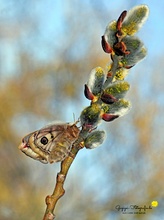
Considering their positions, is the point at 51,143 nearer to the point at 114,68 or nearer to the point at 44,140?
the point at 44,140

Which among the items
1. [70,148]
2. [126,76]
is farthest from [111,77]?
[70,148]

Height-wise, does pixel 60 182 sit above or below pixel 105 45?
below

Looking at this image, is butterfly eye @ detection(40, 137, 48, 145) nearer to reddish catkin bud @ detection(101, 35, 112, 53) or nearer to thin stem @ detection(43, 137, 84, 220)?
thin stem @ detection(43, 137, 84, 220)

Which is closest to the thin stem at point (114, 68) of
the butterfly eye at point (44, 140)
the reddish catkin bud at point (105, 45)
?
the reddish catkin bud at point (105, 45)

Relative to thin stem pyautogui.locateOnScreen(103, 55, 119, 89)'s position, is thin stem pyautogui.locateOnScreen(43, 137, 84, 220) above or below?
below

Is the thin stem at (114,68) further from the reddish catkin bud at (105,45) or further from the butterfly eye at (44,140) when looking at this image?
the butterfly eye at (44,140)

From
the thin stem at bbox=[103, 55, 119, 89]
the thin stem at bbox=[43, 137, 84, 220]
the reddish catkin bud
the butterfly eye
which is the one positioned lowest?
the thin stem at bbox=[43, 137, 84, 220]

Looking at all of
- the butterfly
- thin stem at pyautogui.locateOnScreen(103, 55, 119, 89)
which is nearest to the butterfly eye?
the butterfly

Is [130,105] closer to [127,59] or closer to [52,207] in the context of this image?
[127,59]

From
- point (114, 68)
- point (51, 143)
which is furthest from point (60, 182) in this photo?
point (114, 68)
